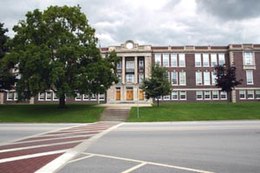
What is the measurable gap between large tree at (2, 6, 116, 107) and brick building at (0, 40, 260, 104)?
1944cm

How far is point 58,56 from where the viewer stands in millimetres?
35312

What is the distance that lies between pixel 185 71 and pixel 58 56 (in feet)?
102

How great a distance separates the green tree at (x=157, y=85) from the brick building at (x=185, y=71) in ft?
63.2

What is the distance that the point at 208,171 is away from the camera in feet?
23.2

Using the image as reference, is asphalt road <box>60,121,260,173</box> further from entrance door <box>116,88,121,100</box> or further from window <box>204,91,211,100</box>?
window <box>204,91,211,100</box>

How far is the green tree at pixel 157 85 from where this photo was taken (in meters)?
37.4

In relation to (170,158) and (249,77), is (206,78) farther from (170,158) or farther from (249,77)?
(170,158)

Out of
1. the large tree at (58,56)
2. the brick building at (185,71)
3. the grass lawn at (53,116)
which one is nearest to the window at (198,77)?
the brick building at (185,71)

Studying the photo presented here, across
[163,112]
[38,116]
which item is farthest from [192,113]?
[38,116]

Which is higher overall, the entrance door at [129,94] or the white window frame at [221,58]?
the white window frame at [221,58]

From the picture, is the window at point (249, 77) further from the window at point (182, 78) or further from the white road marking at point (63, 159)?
the white road marking at point (63, 159)

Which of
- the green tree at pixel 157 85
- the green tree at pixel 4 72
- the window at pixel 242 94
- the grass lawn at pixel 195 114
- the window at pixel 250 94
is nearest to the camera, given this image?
the grass lawn at pixel 195 114

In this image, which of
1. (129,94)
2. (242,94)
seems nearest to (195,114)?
(129,94)

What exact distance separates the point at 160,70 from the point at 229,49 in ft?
86.7
